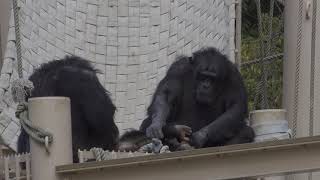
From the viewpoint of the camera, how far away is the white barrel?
6.12 ft

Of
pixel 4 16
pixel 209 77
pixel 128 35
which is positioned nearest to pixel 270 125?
pixel 209 77

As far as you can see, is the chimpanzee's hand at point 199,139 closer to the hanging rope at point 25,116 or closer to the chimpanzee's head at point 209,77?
the chimpanzee's head at point 209,77

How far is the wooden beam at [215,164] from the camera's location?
186 centimetres

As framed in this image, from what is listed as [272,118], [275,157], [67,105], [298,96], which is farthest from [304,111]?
[67,105]

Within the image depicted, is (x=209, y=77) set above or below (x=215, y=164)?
above

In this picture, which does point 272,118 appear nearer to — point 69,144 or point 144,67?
point 144,67

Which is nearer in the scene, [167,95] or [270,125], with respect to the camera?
[270,125]

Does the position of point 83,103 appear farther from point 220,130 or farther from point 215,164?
point 215,164

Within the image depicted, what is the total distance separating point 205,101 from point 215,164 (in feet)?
4.33

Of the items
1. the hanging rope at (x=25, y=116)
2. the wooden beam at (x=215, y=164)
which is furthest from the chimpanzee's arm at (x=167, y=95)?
the wooden beam at (x=215, y=164)

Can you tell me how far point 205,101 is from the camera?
127 inches

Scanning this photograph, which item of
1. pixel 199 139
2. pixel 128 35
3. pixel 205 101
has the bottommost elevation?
pixel 199 139

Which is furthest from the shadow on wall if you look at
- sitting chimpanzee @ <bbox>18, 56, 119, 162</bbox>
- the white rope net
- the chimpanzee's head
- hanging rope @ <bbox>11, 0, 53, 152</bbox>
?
hanging rope @ <bbox>11, 0, 53, 152</bbox>

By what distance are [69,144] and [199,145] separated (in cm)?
122
